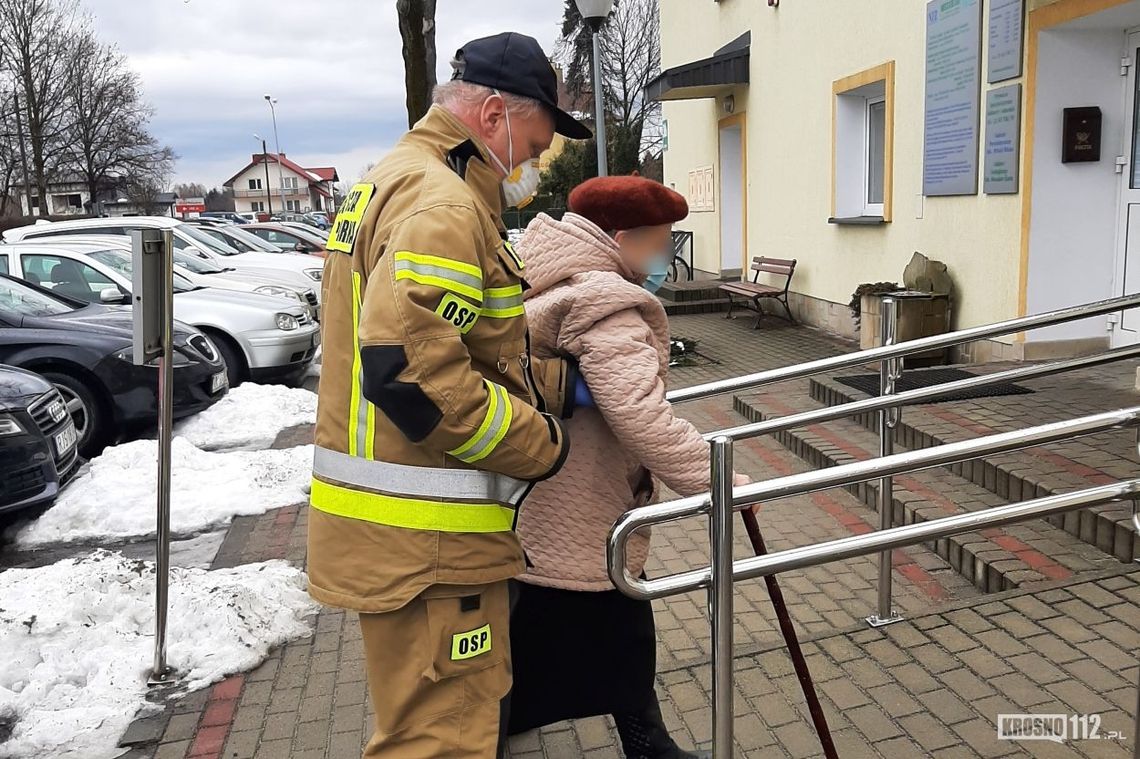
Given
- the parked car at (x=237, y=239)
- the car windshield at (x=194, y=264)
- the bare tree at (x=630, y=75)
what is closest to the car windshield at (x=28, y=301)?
the car windshield at (x=194, y=264)

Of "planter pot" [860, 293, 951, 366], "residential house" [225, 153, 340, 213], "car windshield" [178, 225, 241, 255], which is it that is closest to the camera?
"planter pot" [860, 293, 951, 366]

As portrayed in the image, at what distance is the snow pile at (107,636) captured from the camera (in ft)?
11.0

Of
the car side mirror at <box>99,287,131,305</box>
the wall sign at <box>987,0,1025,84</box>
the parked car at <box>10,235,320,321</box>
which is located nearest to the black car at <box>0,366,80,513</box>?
the car side mirror at <box>99,287,131,305</box>

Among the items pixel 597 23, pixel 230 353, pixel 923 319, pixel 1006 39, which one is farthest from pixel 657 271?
pixel 597 23

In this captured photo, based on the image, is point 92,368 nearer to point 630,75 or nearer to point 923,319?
point 923,319

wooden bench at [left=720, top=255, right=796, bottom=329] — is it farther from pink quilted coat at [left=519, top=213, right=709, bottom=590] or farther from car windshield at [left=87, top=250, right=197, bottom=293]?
pink quilted coat at [left=519, top=213, right=709, bottom=590]

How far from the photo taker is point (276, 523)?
5.64 meters

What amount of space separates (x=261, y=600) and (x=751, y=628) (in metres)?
2.09

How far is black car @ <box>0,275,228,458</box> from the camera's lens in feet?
24.0

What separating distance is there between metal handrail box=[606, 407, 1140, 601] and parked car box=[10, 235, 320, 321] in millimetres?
8931

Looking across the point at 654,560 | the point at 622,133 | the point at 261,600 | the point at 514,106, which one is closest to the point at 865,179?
the point at 654,560

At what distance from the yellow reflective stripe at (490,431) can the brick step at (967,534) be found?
192 centimetres

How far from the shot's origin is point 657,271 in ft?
8.80

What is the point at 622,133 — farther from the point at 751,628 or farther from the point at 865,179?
the point at 751,628
